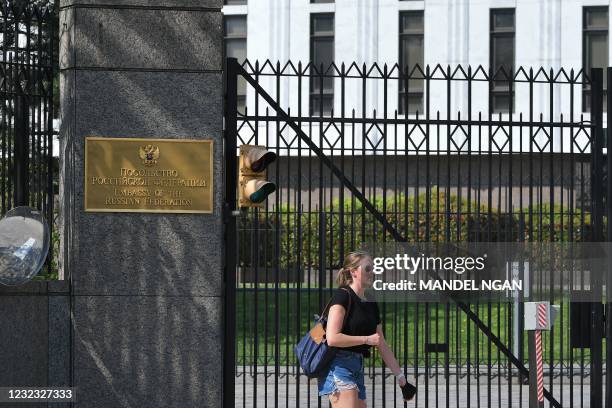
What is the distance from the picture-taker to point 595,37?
33.3 metres

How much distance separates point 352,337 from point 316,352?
31cm

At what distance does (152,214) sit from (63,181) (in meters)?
0.84

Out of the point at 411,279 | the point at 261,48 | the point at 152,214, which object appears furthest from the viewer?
the point at 261,48

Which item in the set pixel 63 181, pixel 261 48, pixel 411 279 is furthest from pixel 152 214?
pixel 261 48

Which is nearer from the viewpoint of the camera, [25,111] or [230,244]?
[25,111]

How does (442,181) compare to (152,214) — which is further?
(442,181)

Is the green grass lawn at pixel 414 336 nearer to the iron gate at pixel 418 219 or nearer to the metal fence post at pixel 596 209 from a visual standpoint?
the iron gate at pixel 418 219

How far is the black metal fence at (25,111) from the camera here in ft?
32.2

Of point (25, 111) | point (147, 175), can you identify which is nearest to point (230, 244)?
point (147, 175)

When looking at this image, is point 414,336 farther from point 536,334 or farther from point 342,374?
point 342,374

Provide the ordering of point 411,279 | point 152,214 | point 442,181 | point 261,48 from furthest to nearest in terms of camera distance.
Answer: point 261,48
point 442,181
point 411,279
point 152,214

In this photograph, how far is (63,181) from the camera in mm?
9898

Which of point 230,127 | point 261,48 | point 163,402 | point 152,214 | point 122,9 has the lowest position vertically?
point 163,402

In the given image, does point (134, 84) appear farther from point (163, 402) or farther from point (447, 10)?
point (447, 10)
